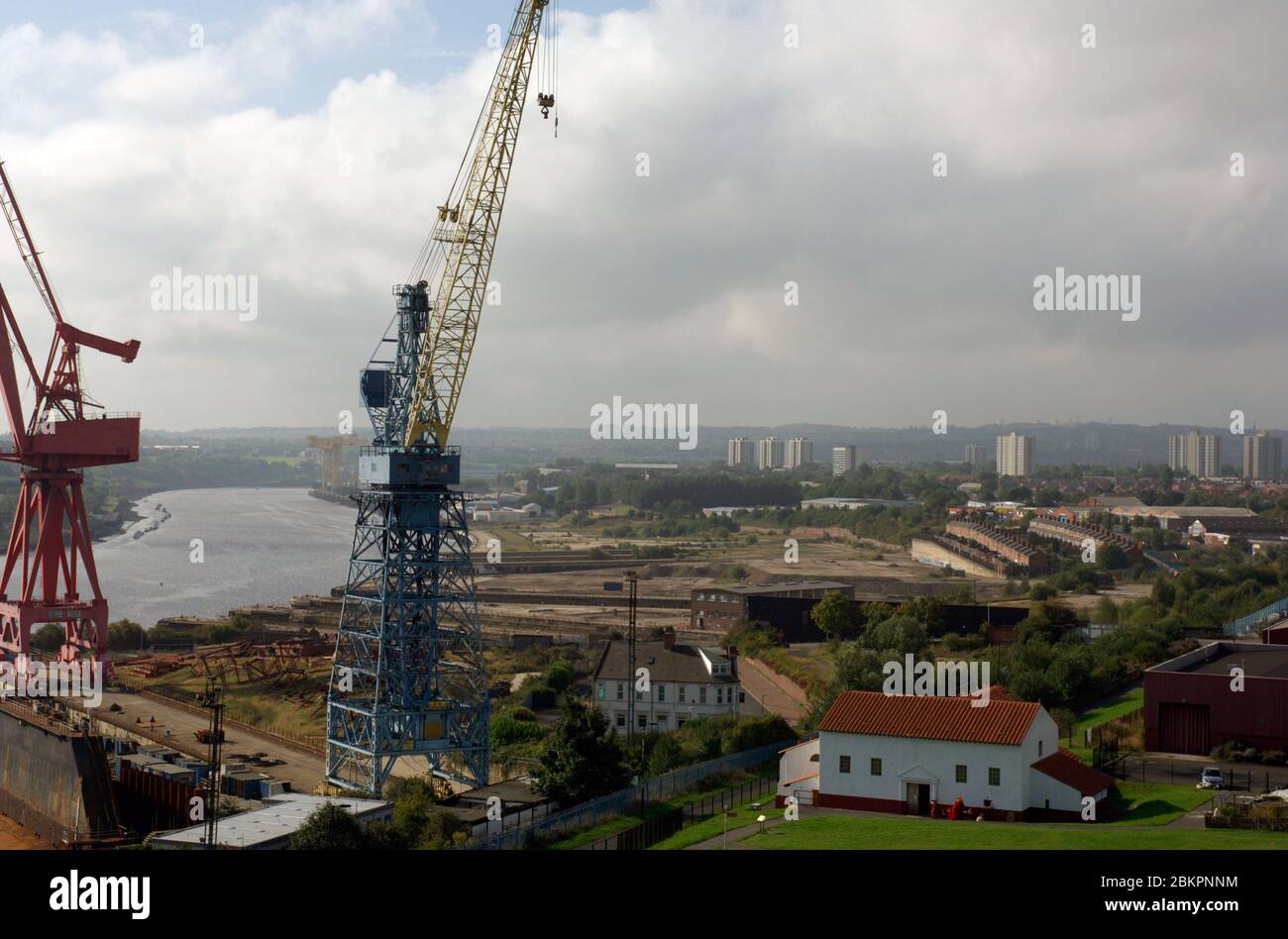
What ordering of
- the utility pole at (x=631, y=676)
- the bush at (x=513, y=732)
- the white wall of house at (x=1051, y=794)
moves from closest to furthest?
the white wall of house at (x=1051, y=794), the utility pole at (x=631, y=676), the bush at (x=513, y=732)

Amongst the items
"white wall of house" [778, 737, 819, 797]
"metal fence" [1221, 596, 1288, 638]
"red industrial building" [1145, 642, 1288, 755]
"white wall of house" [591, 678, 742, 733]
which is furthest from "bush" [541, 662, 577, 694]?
"metal fence" [1221, 596, 1288, 638]

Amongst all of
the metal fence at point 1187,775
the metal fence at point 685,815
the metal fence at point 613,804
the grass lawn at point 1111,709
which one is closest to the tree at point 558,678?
the metal fence at point 613,804

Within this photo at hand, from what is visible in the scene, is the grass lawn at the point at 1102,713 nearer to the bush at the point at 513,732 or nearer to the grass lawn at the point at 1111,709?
the grass lawn at the point at 1111,709

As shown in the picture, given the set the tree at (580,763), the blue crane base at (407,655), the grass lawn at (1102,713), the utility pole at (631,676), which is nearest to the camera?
the tree at (580,763)

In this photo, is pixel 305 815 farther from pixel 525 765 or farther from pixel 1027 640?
pixel 1027 640

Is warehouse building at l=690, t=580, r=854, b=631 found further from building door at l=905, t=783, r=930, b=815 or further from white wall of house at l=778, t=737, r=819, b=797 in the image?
building door at l=905, t=783, r=930, b=815

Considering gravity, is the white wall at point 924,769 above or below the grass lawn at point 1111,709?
above
